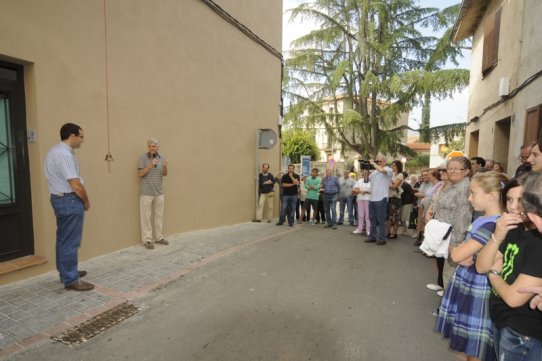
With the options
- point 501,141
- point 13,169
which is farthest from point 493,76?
point 13,169

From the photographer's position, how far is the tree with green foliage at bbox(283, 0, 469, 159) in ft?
61.4

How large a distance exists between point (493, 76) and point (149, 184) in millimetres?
9273

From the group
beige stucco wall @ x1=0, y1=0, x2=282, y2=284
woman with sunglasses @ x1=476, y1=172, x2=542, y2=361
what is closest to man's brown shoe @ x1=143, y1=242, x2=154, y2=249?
beige stucco wall @ x1=0, y1=0, x2=282, y2=284

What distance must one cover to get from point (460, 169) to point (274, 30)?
8.82m

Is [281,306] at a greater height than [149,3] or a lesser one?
lesser

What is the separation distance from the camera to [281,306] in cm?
372

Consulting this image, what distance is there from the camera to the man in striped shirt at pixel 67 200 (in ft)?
12.1

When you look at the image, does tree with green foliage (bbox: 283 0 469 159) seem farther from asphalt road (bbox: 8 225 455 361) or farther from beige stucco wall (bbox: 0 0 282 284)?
asphalt road (bbox: 8 225 455 361)

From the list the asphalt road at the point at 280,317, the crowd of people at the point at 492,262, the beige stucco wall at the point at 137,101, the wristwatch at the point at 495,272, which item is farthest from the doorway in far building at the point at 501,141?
the wristwatch at the point at 495,272

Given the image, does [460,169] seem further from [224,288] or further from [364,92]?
[364,92]

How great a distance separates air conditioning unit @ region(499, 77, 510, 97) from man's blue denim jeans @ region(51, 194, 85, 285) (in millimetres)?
8893

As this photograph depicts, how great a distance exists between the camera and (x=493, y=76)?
349 inches

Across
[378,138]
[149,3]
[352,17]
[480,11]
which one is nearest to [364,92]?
[378,138]

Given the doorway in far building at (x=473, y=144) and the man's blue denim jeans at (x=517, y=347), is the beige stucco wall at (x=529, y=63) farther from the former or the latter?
the man's blue denim jeans at (x=517, y=347)
